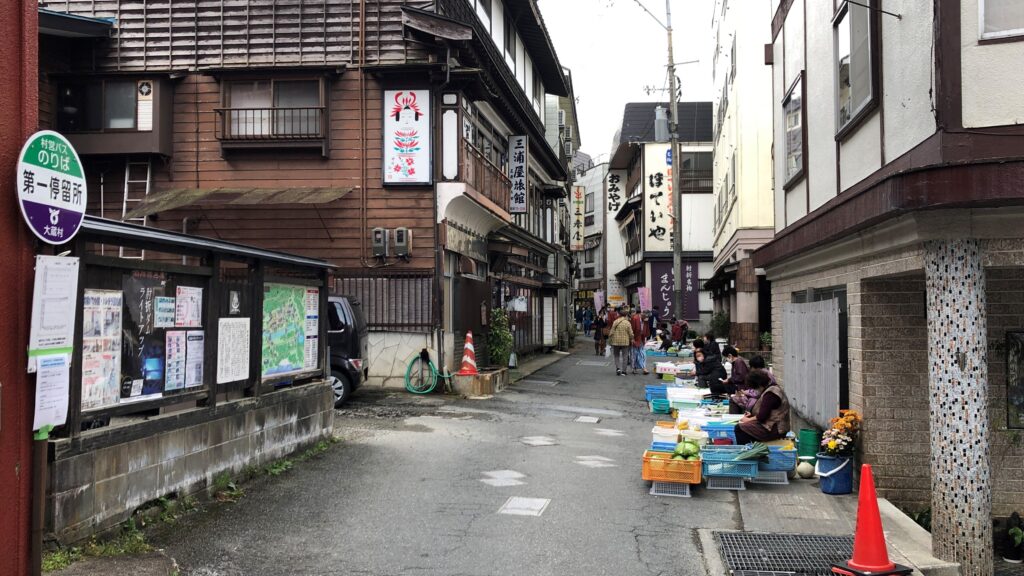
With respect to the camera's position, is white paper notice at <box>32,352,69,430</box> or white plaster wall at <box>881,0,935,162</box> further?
white plaster wall at <box>881,0,935,162</box>

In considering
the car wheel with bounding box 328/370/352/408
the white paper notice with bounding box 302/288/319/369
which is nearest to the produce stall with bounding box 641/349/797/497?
the white paper notice with bounding box 302/288/319/369

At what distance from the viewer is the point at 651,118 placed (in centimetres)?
5222

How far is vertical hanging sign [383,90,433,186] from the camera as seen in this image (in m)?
17.6

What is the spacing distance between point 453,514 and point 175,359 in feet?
9.61

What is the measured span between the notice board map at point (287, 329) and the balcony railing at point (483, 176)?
779 cm

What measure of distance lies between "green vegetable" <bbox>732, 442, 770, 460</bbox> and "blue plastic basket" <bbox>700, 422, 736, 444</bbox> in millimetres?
1364

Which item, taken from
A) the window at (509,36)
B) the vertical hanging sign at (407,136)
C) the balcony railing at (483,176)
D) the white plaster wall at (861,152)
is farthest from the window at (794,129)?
the window at (509,36)

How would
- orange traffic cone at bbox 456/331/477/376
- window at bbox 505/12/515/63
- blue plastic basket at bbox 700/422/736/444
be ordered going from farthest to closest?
window at bbox 505/12/515/63 < orange traffic cone at bbox 456/331/477/376 < blue plastic basket at bbox 700/422/736/444

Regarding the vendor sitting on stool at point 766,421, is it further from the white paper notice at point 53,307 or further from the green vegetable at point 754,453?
the white paper notice at point 53,307

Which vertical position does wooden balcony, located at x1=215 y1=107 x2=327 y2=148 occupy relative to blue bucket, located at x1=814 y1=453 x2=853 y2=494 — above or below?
above

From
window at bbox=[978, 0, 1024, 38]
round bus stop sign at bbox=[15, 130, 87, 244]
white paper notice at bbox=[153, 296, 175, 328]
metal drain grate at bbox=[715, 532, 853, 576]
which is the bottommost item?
metal drain grate at bbox=[715, 532, 853, 576]

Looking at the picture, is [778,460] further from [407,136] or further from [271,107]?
[271,107]

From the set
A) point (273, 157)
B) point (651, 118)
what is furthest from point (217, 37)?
point (651, 118)

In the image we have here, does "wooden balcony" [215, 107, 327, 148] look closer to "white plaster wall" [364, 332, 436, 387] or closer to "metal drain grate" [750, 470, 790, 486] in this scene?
"white plaster wall" [364, 332, 436, 387]
